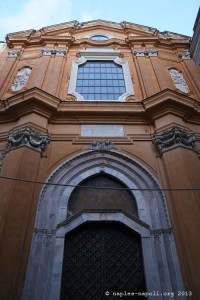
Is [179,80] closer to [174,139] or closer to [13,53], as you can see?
[174,139]

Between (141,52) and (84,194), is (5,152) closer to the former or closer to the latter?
(84,194)

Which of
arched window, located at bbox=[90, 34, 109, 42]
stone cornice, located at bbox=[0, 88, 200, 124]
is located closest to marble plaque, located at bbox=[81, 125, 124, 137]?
stone cornice, located at bbox=[0, 88, 200, 124]

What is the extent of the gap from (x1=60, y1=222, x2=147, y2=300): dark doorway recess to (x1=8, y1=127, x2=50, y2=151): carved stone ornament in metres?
2.61

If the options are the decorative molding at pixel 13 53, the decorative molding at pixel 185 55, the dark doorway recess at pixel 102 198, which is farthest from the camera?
the decorative molding at pixel 185 55

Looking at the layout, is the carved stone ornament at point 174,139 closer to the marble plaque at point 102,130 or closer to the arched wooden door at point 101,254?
the marble plaque at point 102,130

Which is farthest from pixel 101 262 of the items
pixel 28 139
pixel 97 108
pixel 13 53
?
pixel 13 53

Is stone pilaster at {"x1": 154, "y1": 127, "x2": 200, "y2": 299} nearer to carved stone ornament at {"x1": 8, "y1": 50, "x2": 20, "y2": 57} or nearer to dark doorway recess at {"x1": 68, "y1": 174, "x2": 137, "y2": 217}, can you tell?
dark doorway recess at {"x1": 68, "y1": 174, "x2": 137, "y2": 217}

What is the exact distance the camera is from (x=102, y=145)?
848 centimetres

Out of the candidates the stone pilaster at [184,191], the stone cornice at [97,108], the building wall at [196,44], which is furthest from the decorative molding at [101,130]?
the building wall at [196,44]

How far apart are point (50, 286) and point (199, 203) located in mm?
3745

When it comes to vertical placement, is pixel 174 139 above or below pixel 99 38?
below

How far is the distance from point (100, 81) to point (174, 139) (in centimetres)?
510

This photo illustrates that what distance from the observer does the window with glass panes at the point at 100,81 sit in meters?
11.1

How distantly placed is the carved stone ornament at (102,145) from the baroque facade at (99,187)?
0.03 metres
